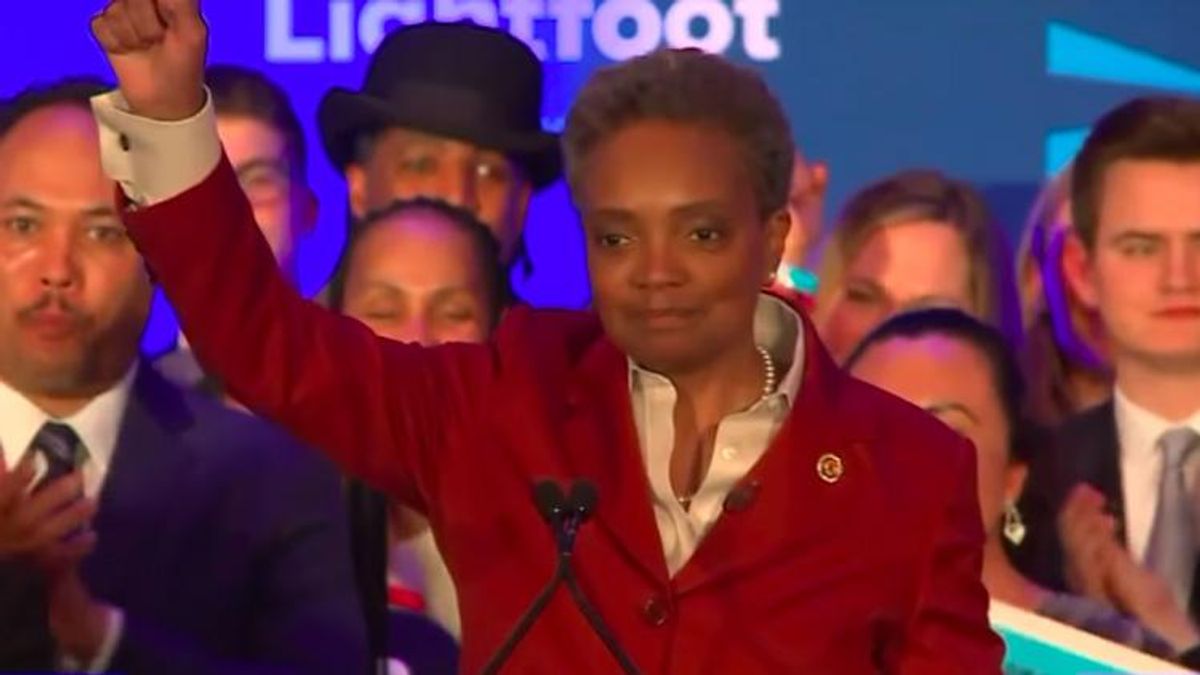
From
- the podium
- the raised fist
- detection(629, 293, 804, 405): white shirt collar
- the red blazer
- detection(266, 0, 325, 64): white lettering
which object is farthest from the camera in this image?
detection(266, 0, 325, 64): white lettering

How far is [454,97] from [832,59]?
1.48 feet

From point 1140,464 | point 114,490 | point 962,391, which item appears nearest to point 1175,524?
point 1140,464

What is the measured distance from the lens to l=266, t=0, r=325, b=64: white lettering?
7.95 feet

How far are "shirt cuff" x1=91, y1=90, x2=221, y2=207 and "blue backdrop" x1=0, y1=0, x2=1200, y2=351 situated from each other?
1.11 m

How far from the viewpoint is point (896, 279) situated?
95.0 inches

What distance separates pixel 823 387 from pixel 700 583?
0.18 meters

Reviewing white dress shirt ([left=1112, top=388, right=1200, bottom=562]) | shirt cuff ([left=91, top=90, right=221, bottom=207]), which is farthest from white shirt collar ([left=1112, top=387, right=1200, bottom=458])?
shirt cuff ([left=91, top=90, right=221, bottom=207])

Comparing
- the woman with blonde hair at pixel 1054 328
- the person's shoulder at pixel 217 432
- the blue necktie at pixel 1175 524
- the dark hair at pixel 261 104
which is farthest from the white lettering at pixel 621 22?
the blue necktie at pixel 1175 524

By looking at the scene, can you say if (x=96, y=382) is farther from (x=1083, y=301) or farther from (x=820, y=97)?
(x=1083, y=301)

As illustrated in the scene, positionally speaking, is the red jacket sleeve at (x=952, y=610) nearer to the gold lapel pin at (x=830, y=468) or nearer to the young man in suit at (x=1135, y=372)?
the gold lapel pin at (x=830, y=468)

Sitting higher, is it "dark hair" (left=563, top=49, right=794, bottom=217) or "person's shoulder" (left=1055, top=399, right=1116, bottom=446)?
"dark hair" (left=563, top=49, right=794, bottom=217)

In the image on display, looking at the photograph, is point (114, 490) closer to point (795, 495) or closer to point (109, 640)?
point (109, 640)

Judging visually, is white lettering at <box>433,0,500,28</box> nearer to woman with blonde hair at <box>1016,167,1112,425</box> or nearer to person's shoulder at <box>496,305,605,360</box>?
woman with blonde hair at <box>1016,167,1112,425</box>

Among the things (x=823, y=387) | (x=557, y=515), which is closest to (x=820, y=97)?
(x=823, y=387)
